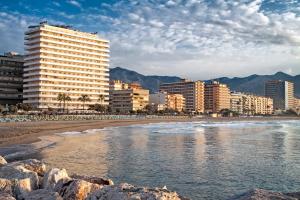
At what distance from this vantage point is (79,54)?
16375 centimetres

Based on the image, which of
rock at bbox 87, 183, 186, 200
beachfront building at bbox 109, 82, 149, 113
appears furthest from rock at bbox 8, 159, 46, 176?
beachfront building at bbox 109, 82, 149, 113

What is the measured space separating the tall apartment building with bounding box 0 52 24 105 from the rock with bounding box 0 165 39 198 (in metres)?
145

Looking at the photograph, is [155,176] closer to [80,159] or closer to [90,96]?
[80,159]

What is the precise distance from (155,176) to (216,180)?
2898 mm

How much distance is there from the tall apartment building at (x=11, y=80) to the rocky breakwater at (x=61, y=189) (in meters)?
146

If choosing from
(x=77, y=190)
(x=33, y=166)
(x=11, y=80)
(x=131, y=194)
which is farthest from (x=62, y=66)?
(x=131, y=194)

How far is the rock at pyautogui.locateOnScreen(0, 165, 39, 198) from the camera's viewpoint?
9.55m

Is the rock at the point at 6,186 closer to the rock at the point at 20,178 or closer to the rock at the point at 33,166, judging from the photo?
the rock at the point at 20,178

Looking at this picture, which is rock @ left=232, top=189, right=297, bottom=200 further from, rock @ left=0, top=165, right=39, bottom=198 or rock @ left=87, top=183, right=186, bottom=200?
rock @ left=0, top=165, right=39, bottom=198

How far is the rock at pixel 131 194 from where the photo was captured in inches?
275

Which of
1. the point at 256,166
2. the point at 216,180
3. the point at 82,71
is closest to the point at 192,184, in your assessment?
the point at 216,180

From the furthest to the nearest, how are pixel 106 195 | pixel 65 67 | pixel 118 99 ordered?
pixel 118 99 → pixel 65 67 → pixel 106 195

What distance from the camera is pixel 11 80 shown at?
154625mm

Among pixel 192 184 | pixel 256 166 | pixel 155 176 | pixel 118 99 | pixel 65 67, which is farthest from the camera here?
pixel 118 99
